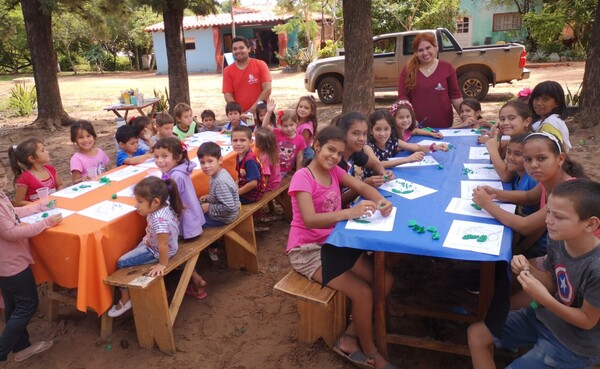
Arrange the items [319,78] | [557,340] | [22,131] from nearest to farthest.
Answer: [557,340], [22,131], [319,78]

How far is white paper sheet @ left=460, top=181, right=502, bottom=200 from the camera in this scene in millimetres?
2811

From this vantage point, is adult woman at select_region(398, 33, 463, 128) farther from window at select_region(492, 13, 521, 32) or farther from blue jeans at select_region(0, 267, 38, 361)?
window at select_region(492, 13, 521, 32)

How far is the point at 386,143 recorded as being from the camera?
12.5ft

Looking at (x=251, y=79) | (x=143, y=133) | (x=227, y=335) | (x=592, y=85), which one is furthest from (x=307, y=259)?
(x=592, y=85)

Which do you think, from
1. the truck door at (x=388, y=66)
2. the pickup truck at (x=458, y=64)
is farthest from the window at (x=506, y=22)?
the truck door at (x=388, y=66)

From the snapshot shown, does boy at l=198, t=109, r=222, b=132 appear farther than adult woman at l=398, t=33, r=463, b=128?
Yes

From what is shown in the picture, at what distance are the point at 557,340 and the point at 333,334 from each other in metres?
1.32

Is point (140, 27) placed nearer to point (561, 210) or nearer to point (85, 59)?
point (85, 59)

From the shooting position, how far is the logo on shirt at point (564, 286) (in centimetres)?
190

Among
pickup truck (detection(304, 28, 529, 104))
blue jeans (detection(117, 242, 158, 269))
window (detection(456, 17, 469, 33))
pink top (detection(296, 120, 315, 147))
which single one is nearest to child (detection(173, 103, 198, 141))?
pink top (detection(296, 120, 315, 147))

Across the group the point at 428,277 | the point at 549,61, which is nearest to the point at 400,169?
the point at 428,277

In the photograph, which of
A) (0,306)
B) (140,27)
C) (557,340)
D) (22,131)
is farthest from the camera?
(140,27)

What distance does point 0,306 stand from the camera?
3.07m

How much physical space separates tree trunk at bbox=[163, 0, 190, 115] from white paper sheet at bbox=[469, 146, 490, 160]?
6705mm
